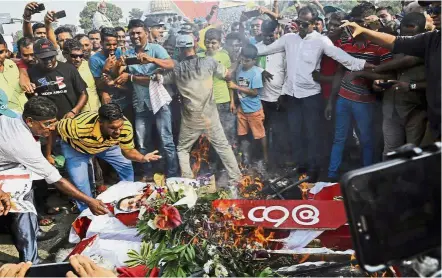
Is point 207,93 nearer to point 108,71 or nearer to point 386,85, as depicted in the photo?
point 108,71

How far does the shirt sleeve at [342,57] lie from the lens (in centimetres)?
469

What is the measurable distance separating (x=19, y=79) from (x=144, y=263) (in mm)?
2800

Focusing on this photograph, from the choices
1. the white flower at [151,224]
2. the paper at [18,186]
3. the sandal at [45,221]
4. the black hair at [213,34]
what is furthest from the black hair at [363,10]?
the sandal at [45,221]

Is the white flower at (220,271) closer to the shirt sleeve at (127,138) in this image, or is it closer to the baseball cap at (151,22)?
the shirt sleeve at (127,138)

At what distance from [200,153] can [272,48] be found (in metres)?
1.38

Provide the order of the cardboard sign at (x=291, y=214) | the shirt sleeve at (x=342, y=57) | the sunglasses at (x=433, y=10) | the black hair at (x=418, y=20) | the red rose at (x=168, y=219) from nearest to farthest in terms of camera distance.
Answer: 1. the red rose at (x=168, y=219)
2. the cardboard sign at (x=291, y=214)
3. the sunglasses at (x=433, y=10)
4. the black hair at (x=418, y=20)
5. the shirt sleeve at (x=342, y=57)

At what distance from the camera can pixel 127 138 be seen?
519cm

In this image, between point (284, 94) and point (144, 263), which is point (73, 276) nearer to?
point (144, 263)

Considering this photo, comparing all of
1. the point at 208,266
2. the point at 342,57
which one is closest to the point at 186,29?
the point at 342,57

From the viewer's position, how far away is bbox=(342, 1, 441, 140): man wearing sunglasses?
3848 mm

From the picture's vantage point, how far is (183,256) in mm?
3396

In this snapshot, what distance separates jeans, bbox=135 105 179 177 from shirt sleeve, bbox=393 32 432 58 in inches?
96.2

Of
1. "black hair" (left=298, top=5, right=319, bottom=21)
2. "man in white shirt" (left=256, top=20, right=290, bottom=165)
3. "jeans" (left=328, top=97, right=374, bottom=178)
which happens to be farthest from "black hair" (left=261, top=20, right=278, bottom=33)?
"jeans" (left=328, top=97, right=374, bottom=178)

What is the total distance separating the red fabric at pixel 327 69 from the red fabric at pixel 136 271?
2.59 metres
